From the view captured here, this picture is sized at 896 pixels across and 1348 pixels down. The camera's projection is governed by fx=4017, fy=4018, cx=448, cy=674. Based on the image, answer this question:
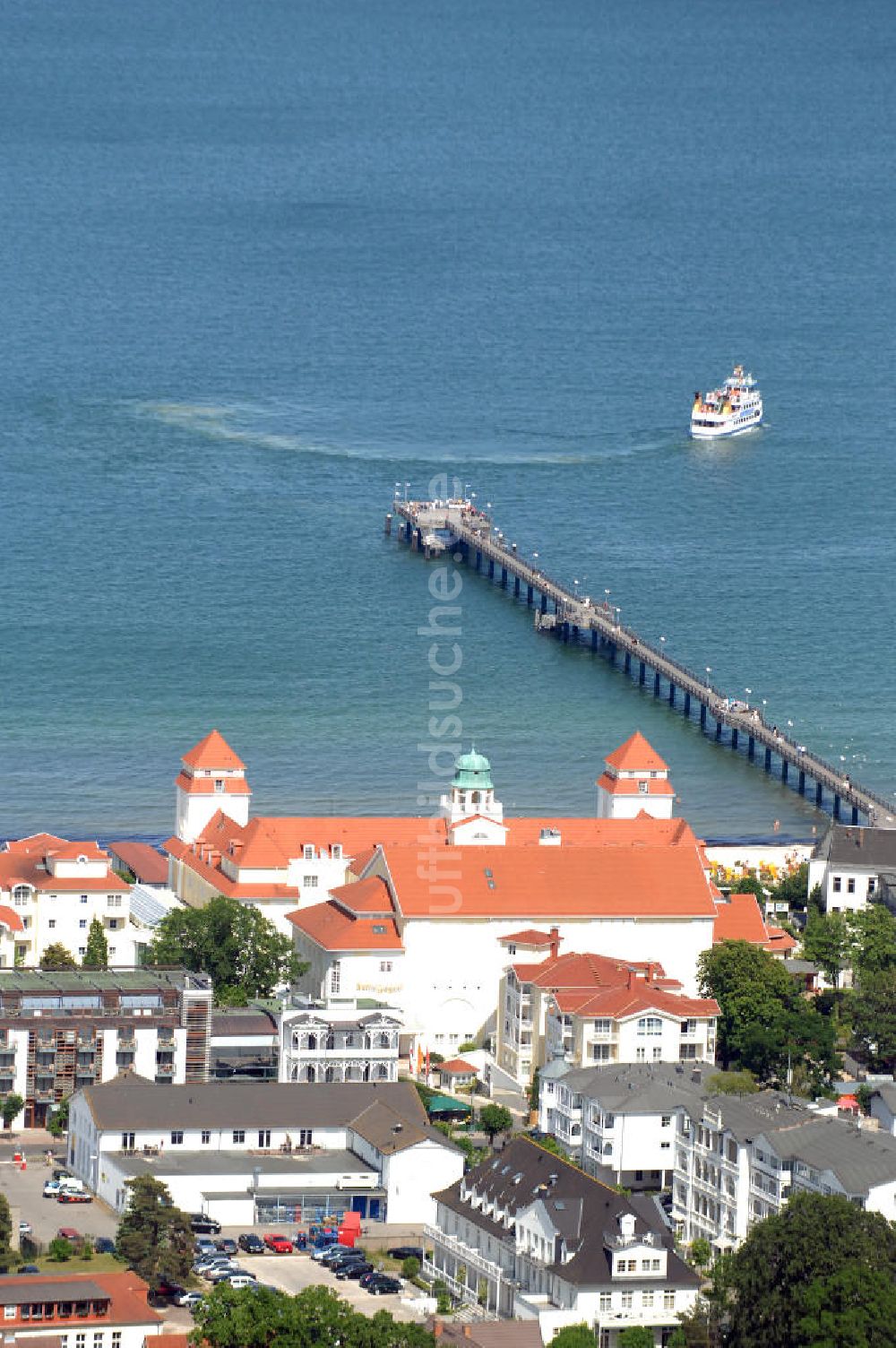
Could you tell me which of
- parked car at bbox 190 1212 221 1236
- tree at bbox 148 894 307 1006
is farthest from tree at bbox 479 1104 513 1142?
tree at bbox 148 894 307 1006

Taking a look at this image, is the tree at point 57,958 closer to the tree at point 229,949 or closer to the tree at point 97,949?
the tree at point 97,949

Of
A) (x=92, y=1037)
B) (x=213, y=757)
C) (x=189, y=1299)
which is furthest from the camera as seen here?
(x=213, y=757)

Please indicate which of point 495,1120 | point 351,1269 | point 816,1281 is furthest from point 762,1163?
point 495,1120

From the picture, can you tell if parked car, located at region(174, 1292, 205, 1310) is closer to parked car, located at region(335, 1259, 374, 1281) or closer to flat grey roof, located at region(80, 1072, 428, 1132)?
parked car, located at region(335, 1259, 374, 1281)

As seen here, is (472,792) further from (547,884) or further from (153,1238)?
(153,1238)

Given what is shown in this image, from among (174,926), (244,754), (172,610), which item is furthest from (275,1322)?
(172,610)

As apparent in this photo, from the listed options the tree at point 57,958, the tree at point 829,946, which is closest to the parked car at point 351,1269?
the tree at point 57,958
